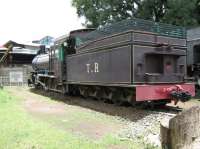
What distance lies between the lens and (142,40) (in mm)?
11508

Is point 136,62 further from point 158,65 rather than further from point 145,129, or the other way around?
point 145,129

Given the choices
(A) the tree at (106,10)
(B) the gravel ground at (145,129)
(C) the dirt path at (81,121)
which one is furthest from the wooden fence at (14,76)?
(B) the gravel ground at (145,129)

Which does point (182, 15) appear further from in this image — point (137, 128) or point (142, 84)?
point (137, 128)

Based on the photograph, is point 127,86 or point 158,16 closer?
point 127,86

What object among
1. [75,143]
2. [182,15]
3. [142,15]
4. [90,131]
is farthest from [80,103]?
[142,15]

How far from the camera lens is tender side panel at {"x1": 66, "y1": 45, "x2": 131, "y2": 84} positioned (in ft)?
38.1

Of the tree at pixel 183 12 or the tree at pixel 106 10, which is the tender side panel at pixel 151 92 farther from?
the tree at pixel 106 10

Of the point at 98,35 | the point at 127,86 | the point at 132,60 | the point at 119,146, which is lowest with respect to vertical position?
the point at 119,146

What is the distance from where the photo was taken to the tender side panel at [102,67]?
1161 centimetres

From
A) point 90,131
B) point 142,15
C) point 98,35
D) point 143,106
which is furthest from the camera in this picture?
point 142,15

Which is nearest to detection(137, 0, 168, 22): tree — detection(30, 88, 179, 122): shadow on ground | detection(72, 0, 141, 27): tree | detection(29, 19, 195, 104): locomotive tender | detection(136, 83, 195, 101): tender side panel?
detection(72, 0, 141, 27): tree

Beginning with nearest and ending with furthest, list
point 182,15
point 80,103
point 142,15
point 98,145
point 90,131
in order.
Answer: point 98,145 → point 90,131 → point 80,103 → point 182,15 → point 142,15

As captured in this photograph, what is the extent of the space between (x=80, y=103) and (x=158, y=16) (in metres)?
16.1

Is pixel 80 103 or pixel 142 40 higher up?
pixel 142 40
